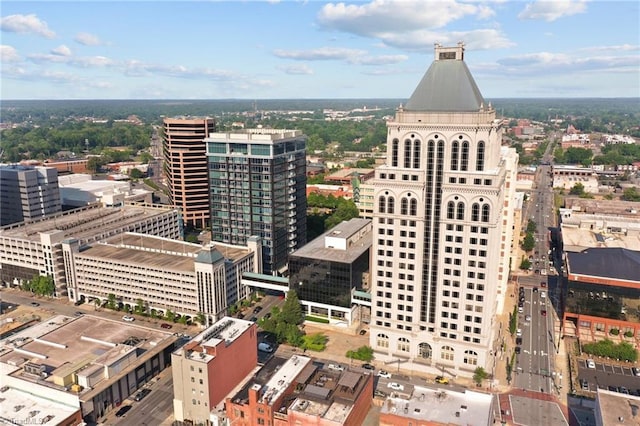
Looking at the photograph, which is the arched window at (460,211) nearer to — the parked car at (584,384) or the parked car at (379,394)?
the parked car at (379,394)

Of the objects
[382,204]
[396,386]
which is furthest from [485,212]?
[396,386]

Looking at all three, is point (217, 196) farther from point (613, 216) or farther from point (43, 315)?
point (613, 216)

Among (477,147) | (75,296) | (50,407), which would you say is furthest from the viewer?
(75,296)

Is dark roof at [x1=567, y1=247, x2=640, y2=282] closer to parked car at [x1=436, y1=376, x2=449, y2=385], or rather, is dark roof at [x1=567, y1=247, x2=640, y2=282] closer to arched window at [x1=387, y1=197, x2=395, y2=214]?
parked car at [x1=436, y1=376, x2=449, y2=385]

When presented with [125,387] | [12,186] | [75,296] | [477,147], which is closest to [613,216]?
[477,147]

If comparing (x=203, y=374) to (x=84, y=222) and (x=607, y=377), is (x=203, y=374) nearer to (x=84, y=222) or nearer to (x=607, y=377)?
(x=607, y=377)

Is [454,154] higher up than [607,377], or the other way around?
[454,154]
